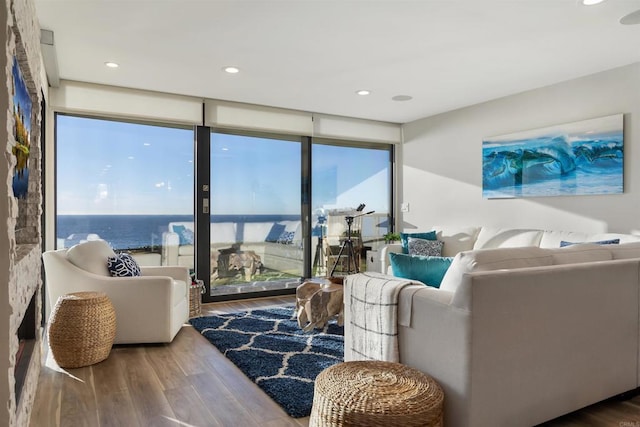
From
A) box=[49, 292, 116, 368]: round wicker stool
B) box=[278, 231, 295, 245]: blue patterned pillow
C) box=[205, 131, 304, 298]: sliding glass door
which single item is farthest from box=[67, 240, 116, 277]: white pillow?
box=[278, 231, 295, 245]: blue patterned pillow

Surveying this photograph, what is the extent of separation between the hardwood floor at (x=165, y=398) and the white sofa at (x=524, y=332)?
0.94 feet

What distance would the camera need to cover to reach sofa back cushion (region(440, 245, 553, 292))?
2041 mm

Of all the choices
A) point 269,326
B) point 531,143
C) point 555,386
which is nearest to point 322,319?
point 269,326

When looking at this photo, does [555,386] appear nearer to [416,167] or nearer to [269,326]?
[269,326]

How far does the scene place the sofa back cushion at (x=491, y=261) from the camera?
6.70 ft

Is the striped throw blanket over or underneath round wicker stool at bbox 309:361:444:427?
over

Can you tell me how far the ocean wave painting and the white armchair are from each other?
12.0ft

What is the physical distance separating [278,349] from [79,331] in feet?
4.57

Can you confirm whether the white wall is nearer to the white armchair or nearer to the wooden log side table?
the wooden log side table

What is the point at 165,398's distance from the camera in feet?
8.11

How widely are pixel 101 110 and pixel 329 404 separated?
13.1ft

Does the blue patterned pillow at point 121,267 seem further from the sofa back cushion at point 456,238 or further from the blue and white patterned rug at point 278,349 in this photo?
the sofa back cushion at point 456,238

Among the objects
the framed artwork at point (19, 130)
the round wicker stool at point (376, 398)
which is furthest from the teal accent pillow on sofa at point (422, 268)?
the framed artwork at point (19, 130)

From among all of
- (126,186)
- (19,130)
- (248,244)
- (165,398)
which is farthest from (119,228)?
(19,130)
